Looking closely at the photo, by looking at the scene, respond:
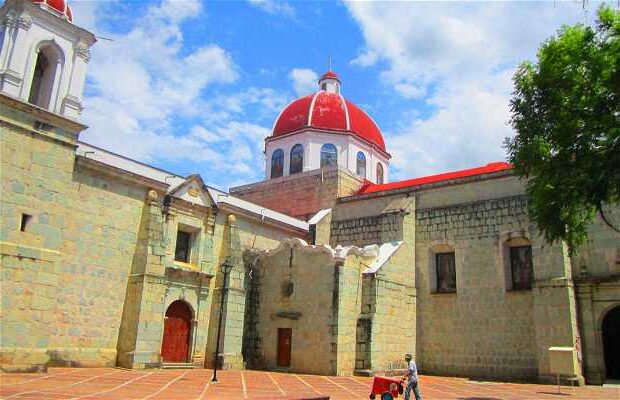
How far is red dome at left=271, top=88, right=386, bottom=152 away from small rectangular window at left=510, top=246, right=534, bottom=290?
1091 cm

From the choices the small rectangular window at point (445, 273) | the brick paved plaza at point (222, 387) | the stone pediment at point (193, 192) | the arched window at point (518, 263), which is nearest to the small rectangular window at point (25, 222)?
the brick paved plaza at point (222, 387)

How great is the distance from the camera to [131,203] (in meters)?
17.2

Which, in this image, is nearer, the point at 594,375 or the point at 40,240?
the point at 40,240

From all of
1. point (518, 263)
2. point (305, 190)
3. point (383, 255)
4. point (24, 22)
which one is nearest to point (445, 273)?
point (518, 263)

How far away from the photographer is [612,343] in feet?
58.2

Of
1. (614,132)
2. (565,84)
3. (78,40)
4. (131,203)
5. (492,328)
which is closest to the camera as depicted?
(614,132)

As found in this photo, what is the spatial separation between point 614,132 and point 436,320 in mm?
11217

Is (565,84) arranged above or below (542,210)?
above

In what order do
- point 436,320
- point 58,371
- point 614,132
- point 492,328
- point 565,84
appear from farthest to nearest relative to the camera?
point 436,320 → point 492,328 → point 58,371 → point 565,84 → point 614,132

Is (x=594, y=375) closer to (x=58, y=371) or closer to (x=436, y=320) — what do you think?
(x=436, y=320)

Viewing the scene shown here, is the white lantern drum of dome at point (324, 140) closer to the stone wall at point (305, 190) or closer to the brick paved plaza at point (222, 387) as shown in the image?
the stone wall at point (305, 190)

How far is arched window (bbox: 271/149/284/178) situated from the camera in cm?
2738

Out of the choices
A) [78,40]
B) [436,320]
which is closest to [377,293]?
[436,320]

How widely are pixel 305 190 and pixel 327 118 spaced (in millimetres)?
4300
